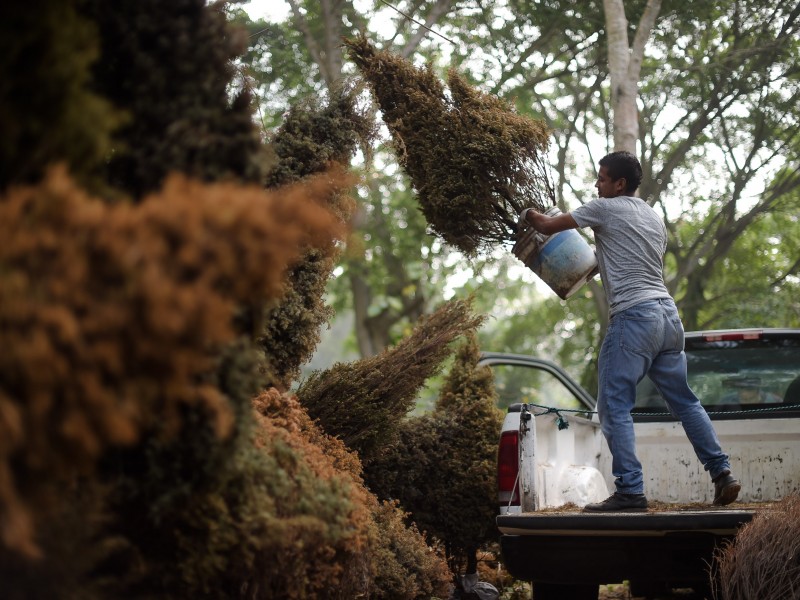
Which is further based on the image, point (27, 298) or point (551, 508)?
point (551, 508)

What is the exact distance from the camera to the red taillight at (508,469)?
17.4 ft

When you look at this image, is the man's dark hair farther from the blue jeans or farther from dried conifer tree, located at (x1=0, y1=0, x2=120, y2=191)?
dried conifer tree, located at (x1=0, y1=0, x2=120, y2=191)

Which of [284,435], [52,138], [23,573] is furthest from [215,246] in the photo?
[284,435]

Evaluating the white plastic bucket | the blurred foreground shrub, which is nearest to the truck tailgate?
the blurred foreground shrub

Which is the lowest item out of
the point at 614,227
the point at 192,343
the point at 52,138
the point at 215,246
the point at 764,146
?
the point at 192,343

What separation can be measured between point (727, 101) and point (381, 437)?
1039cm

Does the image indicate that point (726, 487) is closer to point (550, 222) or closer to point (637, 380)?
point (637, 380)

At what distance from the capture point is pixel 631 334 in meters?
5.14

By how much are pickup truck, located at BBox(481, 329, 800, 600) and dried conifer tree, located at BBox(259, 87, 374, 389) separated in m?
1.29

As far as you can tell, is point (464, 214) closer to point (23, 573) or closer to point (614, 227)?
point (614, 227)

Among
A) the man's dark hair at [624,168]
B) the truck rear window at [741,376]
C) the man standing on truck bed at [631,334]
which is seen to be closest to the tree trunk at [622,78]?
the truck rear window at [741,376]

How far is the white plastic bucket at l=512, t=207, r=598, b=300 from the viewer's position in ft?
18.4

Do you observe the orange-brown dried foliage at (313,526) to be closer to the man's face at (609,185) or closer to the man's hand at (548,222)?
the man's hand at (548,222)

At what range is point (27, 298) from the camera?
209 cm
